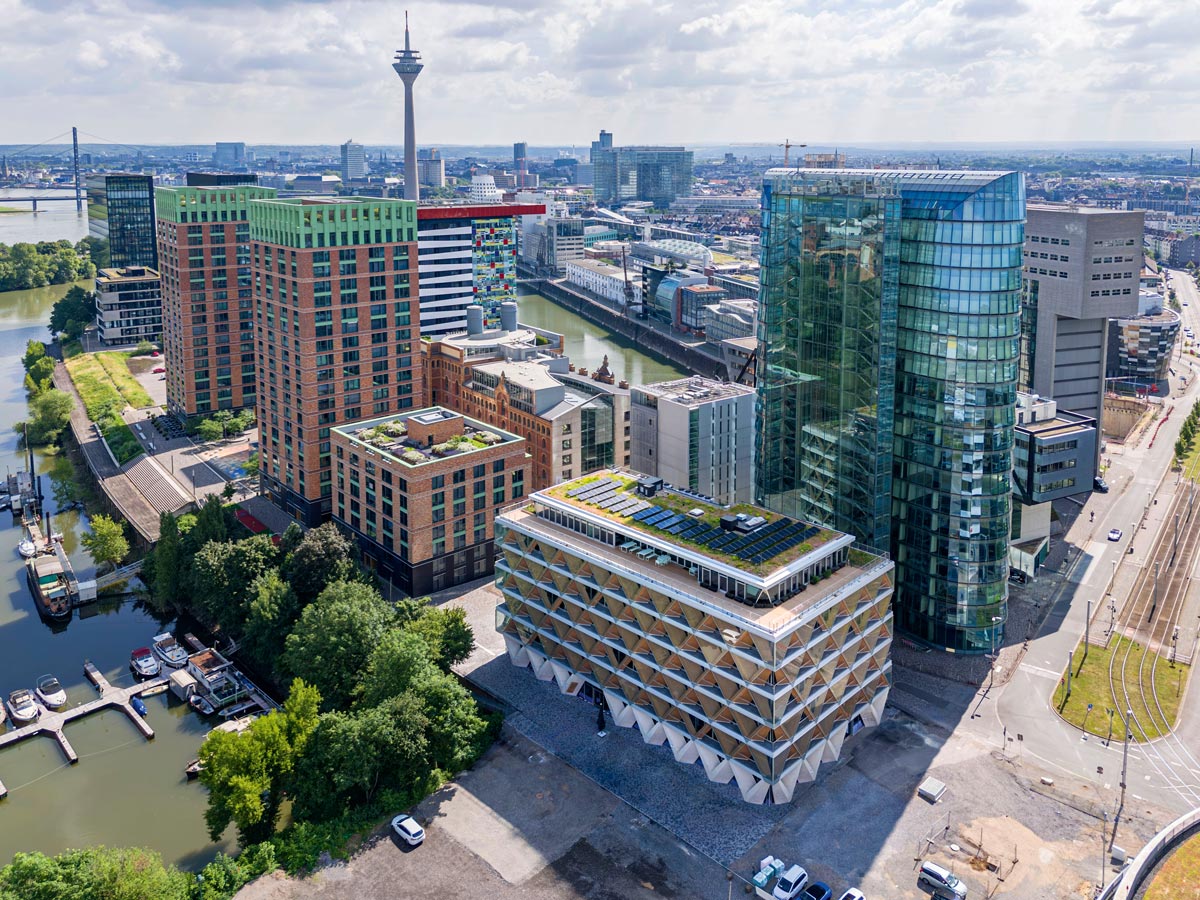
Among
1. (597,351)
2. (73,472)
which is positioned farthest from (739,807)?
(597,351)

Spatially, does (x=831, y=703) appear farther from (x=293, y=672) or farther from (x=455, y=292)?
(x=455, y=292)

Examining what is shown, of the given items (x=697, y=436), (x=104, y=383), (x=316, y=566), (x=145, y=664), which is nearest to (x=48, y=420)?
(x=104, y=383)

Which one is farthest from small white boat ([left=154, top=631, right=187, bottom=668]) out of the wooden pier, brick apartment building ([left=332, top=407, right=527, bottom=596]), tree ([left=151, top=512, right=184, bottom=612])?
brick apartment building ([left=332, top=407, right=527, bottom=596])

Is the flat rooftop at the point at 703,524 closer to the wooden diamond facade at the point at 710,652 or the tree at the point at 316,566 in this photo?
the wooden diamond facade at the point at 710,652

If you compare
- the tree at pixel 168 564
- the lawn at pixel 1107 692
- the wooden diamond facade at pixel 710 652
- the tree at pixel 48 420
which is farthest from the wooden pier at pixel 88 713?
the tree at pixel 48 420

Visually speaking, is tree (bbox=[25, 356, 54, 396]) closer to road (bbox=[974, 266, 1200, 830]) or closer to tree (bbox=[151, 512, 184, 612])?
tree (bbox=[151, 512, 184, 612])

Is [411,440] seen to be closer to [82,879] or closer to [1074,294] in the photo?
[82,879]
